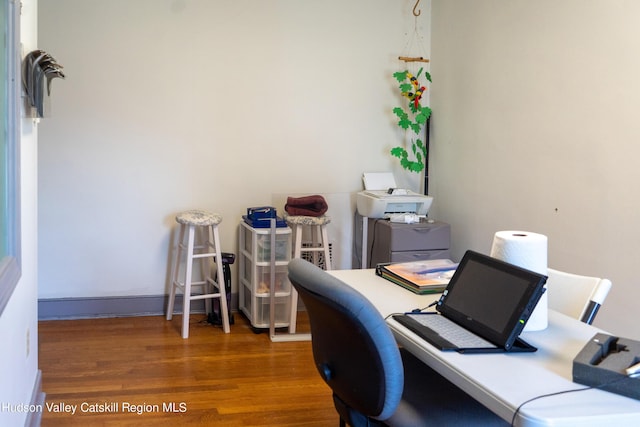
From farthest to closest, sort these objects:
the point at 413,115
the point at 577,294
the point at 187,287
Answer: the point at 413,115
the point at 187,287
the point at 577,294

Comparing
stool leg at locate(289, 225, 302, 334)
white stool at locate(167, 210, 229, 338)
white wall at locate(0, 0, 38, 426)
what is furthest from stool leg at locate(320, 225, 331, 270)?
white wall at locate(0, 0, 38, 426)

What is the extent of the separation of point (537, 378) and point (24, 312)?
1.95m

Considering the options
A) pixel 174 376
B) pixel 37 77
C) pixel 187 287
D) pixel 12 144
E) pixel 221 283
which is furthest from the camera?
pixel 221 283

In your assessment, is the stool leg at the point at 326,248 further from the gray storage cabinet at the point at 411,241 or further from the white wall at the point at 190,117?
the white wall at the point at 190,117

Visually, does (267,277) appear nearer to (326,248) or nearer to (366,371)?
(326,248)

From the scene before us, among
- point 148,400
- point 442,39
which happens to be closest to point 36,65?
point 148,400

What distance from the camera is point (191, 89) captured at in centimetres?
454

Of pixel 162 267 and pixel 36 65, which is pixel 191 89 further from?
pixel 36 65

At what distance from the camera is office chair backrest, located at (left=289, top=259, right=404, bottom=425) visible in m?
1.74

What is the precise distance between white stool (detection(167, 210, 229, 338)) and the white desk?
217cm

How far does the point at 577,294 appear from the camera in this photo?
2.42 m

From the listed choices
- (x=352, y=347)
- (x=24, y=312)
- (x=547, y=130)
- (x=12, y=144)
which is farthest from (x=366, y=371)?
(x=547, y=130)

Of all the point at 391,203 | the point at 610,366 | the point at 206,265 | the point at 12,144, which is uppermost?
the point at 12,144

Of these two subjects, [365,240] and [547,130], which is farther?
[365,240]
